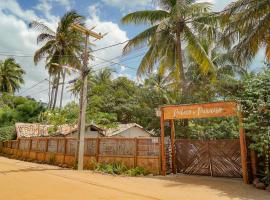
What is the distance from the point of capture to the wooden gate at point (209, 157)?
13.0m

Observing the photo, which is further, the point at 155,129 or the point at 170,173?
the point at 155,129

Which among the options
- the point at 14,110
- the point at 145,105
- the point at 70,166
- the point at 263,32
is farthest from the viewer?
the point at 14,110

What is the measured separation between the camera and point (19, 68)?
163ft

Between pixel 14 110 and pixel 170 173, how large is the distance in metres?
28.7

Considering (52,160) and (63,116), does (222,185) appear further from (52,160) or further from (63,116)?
(63,116)

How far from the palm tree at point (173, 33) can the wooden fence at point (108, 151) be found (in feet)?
19.9

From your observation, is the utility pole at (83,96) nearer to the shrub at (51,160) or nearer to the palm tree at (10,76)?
the shrub at (51,160)

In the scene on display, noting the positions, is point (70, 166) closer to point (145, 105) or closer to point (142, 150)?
point (142, 150)

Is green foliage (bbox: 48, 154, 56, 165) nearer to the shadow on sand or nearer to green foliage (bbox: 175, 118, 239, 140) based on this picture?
green foliage (bbox: 175, 118, 239, 140)

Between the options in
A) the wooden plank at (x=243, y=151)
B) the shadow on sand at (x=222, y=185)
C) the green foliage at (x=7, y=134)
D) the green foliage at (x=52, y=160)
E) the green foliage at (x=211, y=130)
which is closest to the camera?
the shadow on sand at (x=222, y=185)

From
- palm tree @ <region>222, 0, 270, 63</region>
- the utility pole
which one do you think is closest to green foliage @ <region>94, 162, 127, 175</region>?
the utility pole

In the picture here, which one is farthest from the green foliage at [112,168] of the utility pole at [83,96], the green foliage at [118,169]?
the utility pole at [83,96]

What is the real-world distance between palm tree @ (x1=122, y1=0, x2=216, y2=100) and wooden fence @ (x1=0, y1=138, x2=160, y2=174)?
19.9 ft

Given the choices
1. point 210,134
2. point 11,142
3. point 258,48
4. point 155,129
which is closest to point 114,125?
point 155,129
